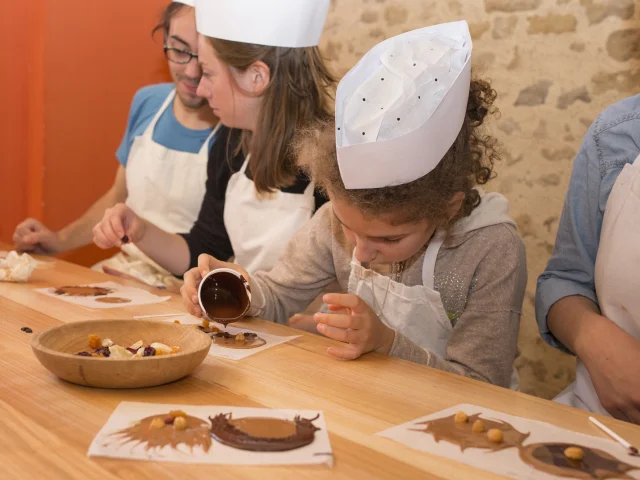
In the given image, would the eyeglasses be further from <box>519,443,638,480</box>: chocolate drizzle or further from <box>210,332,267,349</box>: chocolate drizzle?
<box>519,443,638,480</box>: chocolate drizzle

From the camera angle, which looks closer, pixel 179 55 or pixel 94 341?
pixel 94 341

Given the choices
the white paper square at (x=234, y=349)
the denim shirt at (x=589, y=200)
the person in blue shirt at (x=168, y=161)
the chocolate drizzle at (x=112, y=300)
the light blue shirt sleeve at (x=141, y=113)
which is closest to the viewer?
the white paper square at (x=234, y=349)

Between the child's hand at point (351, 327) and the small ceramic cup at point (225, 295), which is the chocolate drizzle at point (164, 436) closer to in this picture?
the child's hand at point (351, 327)

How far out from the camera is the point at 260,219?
7.05ft

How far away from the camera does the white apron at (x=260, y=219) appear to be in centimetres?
210

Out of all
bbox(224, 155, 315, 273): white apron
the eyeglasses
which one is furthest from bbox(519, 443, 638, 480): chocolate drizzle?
the eyeglasses

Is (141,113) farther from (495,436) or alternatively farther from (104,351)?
(495,436)

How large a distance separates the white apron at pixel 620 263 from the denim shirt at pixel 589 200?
2.2 inches

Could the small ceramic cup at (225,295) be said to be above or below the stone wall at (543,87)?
below

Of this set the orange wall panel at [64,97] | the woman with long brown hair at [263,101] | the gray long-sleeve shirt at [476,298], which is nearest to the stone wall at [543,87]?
the woman with long brown hair at [263,101]

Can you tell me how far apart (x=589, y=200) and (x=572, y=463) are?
0.81m

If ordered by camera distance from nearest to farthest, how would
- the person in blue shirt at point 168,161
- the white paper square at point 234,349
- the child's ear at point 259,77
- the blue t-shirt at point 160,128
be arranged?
1. the white paper square at point 234,349
2. the child's ear at point 259,77
3. the person in blue shirt at point 168,161
4. the blue t-shirt at point 160,128

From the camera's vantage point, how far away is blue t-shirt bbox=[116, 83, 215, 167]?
2559 mm

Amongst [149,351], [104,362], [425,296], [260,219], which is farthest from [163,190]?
[104,362]
